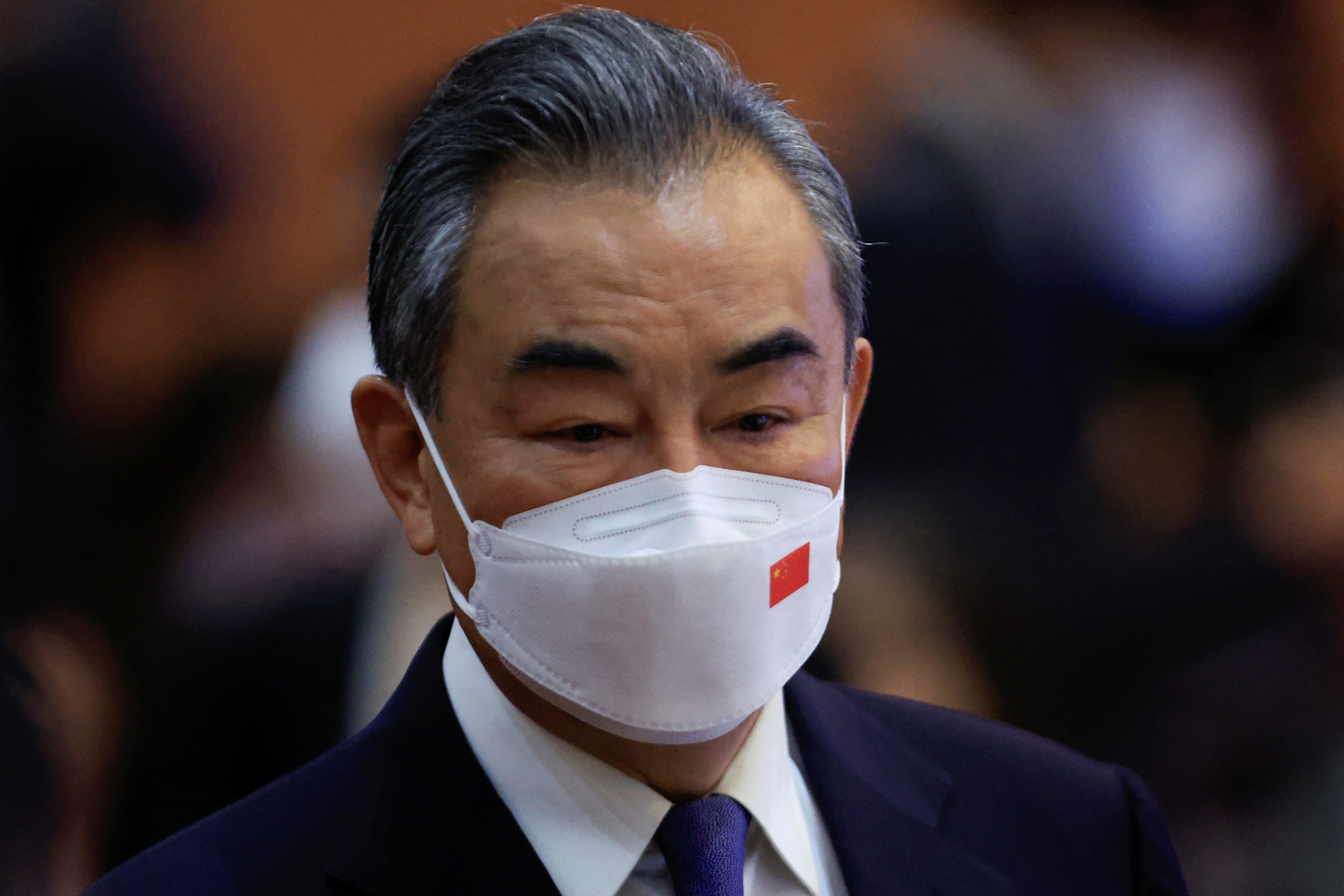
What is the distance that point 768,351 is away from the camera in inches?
69.6

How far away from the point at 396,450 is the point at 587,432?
38cm

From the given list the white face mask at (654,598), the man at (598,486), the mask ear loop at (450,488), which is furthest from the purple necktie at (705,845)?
the mask ear loop at (450,488)

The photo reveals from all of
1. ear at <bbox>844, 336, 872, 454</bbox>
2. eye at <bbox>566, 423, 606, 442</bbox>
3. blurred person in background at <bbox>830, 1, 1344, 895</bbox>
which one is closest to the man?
eye at <bbox>566, 423, 606, 442</bbox>

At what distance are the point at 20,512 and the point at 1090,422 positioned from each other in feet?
6.90

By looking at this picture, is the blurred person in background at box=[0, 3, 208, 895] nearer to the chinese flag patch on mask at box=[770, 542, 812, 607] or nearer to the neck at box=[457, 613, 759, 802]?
the neck at box=[457, 613, 759, 802]

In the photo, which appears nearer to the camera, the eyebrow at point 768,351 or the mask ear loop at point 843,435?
the eyebrow at point 768,351

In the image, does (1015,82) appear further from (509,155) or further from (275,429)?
(275,429)

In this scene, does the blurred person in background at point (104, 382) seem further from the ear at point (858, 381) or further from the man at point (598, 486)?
the ear at point (858, 381)

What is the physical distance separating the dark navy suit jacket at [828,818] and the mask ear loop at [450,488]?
0.57ft

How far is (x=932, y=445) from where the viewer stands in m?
2.67

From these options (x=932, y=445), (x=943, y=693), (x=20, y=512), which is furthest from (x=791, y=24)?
(x=20, y=512)

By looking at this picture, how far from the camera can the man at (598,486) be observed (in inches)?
67.4

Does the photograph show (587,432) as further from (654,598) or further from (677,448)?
(654,598)

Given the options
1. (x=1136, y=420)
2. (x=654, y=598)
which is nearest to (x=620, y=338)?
(x=654, y=598)
